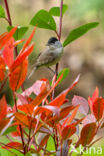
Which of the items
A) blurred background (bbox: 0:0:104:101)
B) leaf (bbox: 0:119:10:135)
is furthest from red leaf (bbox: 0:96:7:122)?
blurred background (bbox: 0:0:104:101)

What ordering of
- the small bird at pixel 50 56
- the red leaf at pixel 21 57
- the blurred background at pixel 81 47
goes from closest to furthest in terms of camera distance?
the red leaf at pixel 21 57 → the small bird at pixel 50 56 → the blurred background at pixel 81 47

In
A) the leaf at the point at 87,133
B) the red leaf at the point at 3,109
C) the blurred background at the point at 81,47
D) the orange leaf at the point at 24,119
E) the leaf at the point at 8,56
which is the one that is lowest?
the blurred background at the point at 81,47

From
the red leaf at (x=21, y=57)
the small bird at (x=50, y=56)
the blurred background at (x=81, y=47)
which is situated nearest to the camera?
the red leaf at (x=21, y=57)

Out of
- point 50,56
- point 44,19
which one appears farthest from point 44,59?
point 44,19

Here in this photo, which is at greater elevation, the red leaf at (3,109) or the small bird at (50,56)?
the red leaf at (3,109)

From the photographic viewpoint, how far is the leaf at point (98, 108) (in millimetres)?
490

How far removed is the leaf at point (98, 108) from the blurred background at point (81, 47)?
3.00 m

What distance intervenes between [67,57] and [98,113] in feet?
11.2

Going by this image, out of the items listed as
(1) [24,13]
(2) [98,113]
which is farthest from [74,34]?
(1) [24,13]

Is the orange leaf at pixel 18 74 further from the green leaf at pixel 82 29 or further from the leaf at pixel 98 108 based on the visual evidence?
the green leaf at pixel 82 29

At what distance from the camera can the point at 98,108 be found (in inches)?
19.5

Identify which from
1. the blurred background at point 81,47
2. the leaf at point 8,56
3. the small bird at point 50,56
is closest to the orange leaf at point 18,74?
the leaf at point 8,56

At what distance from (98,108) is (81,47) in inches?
137

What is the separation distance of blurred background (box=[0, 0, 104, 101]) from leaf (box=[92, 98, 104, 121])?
9.83ft
